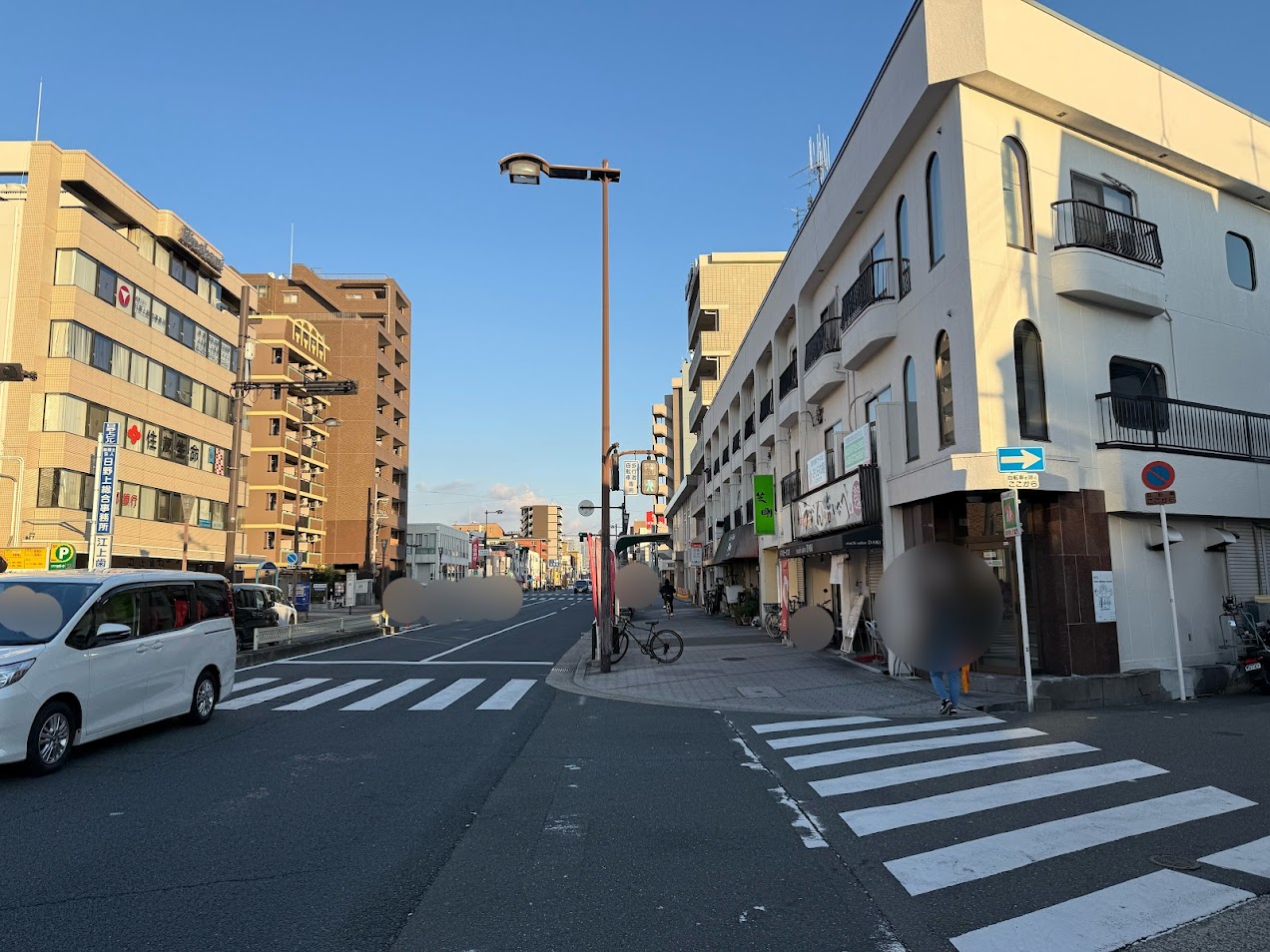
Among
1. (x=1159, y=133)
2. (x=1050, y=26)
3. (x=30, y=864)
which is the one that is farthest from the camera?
(x=1159, y=133)

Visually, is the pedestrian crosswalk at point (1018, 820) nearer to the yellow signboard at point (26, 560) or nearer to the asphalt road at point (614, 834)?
the asphalt road at point (614, 834)

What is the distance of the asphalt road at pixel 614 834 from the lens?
4.20 m

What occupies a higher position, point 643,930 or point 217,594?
point 217,594

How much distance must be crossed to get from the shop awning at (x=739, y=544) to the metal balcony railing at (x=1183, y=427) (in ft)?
56.0

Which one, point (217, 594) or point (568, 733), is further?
point (217, 594)

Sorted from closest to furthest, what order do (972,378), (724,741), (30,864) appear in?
1. (30,864)
2. (724,741)
3. (972,378)

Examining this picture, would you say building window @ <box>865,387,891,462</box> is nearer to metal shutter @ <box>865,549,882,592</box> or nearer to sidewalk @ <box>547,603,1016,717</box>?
metal shutter @ <box>865,549,882,592</box>

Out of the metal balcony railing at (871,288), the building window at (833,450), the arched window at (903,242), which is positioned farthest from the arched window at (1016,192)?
the building window at (833,450)

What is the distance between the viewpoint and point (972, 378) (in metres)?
12.5

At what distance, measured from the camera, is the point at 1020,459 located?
36.4 feet

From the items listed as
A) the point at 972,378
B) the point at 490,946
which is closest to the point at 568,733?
the point at 490,946

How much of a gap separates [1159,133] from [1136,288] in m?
3.33

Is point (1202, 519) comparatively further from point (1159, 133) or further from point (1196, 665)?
point (1159, 133)

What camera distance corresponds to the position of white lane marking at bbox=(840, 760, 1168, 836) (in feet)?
19.7
